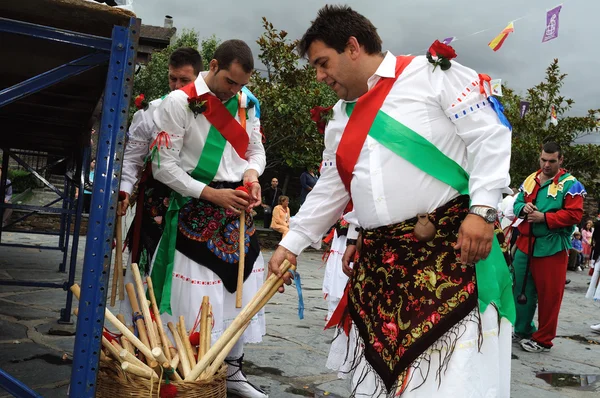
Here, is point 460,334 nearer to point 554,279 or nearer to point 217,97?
point 217,97

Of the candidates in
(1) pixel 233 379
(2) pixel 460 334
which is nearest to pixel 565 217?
(1) pixel 233 379

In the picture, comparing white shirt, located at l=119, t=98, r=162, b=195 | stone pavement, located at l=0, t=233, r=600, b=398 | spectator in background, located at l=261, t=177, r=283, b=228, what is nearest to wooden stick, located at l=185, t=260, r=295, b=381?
stone pavement, located at l=0, t=233, r=600, b=398

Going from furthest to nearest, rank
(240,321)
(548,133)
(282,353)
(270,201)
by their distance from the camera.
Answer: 1. (548,133)
2. (270,201)
3. (282,353)
4. (240,321)

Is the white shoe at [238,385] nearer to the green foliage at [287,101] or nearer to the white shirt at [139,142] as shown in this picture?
the white shirt at [139,142]

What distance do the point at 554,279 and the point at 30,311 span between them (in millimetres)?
4849

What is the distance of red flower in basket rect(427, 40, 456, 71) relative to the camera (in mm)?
2250

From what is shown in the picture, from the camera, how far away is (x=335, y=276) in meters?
5.76

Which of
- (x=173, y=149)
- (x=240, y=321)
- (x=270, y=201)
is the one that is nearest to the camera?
(x=240, y=321)

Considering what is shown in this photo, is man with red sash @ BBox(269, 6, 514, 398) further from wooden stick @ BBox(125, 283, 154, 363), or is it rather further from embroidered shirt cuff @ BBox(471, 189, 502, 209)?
wooden stick @ BBox(125, 283, 154, 363)

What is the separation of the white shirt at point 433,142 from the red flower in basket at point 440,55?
0.03m

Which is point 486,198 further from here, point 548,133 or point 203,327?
point 548,133

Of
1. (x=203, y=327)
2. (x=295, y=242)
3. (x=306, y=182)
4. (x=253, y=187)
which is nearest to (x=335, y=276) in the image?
(x=253, y=187)

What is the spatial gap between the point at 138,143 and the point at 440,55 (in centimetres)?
199

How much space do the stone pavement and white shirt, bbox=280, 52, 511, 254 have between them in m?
1.72
